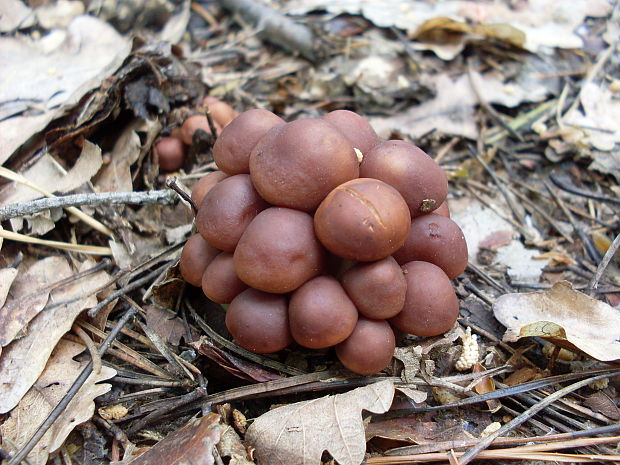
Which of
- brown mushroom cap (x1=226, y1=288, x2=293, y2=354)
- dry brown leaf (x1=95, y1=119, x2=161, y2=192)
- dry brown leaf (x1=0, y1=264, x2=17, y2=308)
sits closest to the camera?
brown mushroom cap (x1=226, y1=288, x2=293, y2=354)

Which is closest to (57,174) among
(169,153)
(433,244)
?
(169,153)

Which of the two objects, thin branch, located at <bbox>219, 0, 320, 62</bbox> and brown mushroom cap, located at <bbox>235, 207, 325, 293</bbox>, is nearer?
brown mushroom cap, located at <bbox>235, 207, 325, 293</bbox>

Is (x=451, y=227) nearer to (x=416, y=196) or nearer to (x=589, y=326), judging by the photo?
(x=416, y=196)

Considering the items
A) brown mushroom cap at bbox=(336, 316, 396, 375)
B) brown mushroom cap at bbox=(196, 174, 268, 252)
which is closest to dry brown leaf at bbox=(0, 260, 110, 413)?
brown mushroom cap at bbox=(196, 174, 268, 252)

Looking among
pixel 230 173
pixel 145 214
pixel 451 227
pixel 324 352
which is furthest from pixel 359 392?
pixel 145 214

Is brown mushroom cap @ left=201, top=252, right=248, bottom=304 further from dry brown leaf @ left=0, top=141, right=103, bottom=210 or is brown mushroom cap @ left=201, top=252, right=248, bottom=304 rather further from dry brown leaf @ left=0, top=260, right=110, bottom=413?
→ dry brown leaf @ left=0, top=141, right=103, bottom=210

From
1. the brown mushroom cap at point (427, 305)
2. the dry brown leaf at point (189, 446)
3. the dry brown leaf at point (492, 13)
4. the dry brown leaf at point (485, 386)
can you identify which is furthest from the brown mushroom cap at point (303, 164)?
the dry brown leaf at point (492, 13)
